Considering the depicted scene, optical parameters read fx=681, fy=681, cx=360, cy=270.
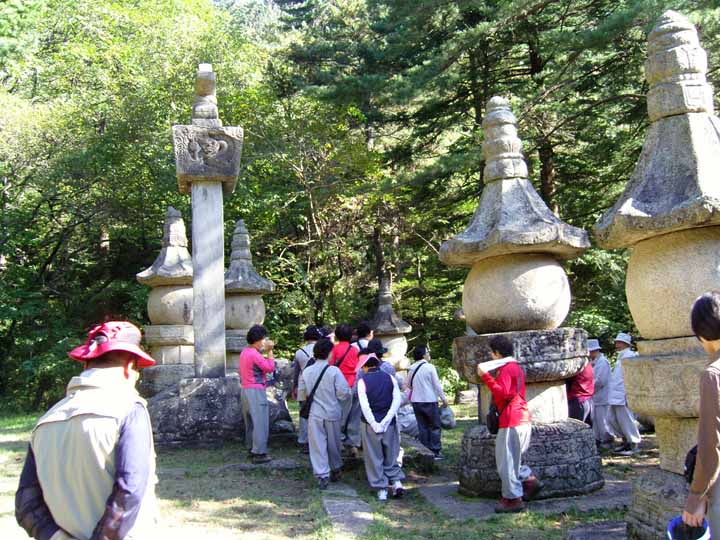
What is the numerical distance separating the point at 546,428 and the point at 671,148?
299 centimetres

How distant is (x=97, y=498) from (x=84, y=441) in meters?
0.23

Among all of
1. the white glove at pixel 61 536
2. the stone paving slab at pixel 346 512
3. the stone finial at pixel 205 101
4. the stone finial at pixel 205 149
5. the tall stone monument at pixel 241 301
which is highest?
the stone finial at pixel 205 101

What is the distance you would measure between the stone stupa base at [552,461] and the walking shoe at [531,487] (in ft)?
0.29

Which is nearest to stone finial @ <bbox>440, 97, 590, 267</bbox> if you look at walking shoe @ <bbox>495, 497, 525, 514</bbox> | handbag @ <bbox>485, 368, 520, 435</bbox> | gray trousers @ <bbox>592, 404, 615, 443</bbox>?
handbag @ <bbox>485, 368, 520, 435</bbox>

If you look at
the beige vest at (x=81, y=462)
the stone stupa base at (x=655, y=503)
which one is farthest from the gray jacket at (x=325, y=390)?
the beige vest at (x=81, y=462)

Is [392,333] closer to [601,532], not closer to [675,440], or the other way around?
[601,532]

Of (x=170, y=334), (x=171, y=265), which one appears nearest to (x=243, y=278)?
(x=171, y=265)

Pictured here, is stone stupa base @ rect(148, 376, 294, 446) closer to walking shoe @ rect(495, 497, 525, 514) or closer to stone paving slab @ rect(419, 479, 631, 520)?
stone paving slab @ rect(419, 479, 631, 520)

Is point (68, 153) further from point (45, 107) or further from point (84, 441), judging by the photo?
point (84, 441)

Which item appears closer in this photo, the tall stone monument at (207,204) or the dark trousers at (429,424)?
the dark trousers at (429,424)

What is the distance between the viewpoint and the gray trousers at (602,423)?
9.46 meters

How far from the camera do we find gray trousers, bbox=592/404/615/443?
946 cm

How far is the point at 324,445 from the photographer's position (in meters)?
7.36

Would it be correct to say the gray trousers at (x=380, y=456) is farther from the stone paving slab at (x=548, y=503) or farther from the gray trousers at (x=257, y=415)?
the gray trousers at (x=257, y=415)
